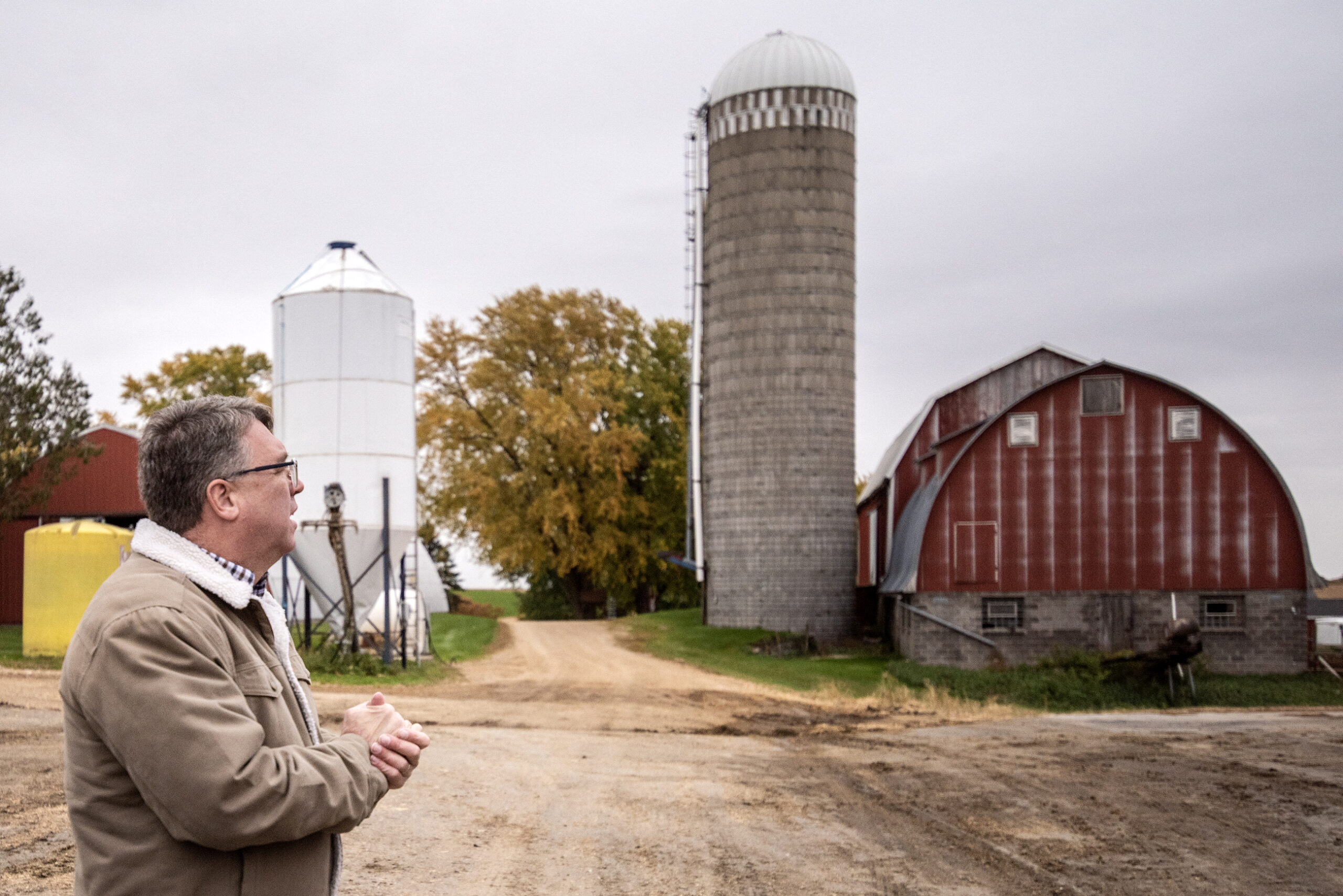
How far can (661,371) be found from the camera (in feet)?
141

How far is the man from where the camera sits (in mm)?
2523

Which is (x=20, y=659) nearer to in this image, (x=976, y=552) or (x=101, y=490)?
(x=101, y=490)

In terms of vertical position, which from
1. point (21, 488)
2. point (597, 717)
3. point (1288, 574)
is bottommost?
point (597, 717)

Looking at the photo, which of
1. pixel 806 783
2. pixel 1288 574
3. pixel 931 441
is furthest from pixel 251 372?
pixel 806 783

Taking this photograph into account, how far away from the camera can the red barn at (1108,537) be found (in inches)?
975

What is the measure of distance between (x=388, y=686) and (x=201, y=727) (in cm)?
1849

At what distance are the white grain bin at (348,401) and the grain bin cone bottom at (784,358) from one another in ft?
41.7

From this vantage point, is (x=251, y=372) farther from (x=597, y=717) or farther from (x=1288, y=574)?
(x=1288, y=574)

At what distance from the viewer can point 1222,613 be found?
24922mm

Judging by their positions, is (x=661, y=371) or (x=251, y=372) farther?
(x=251, y=372)

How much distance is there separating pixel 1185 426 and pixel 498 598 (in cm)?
5218

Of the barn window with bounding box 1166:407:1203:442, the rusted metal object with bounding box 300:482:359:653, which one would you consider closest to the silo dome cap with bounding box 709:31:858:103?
the barn window with bounding box 1166:407:1203:442

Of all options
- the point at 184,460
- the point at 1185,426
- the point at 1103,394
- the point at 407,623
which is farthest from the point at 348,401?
the point at 184,460

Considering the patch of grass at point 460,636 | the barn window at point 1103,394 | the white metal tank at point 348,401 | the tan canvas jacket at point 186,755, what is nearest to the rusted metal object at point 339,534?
the white metal tank at point 348,401
